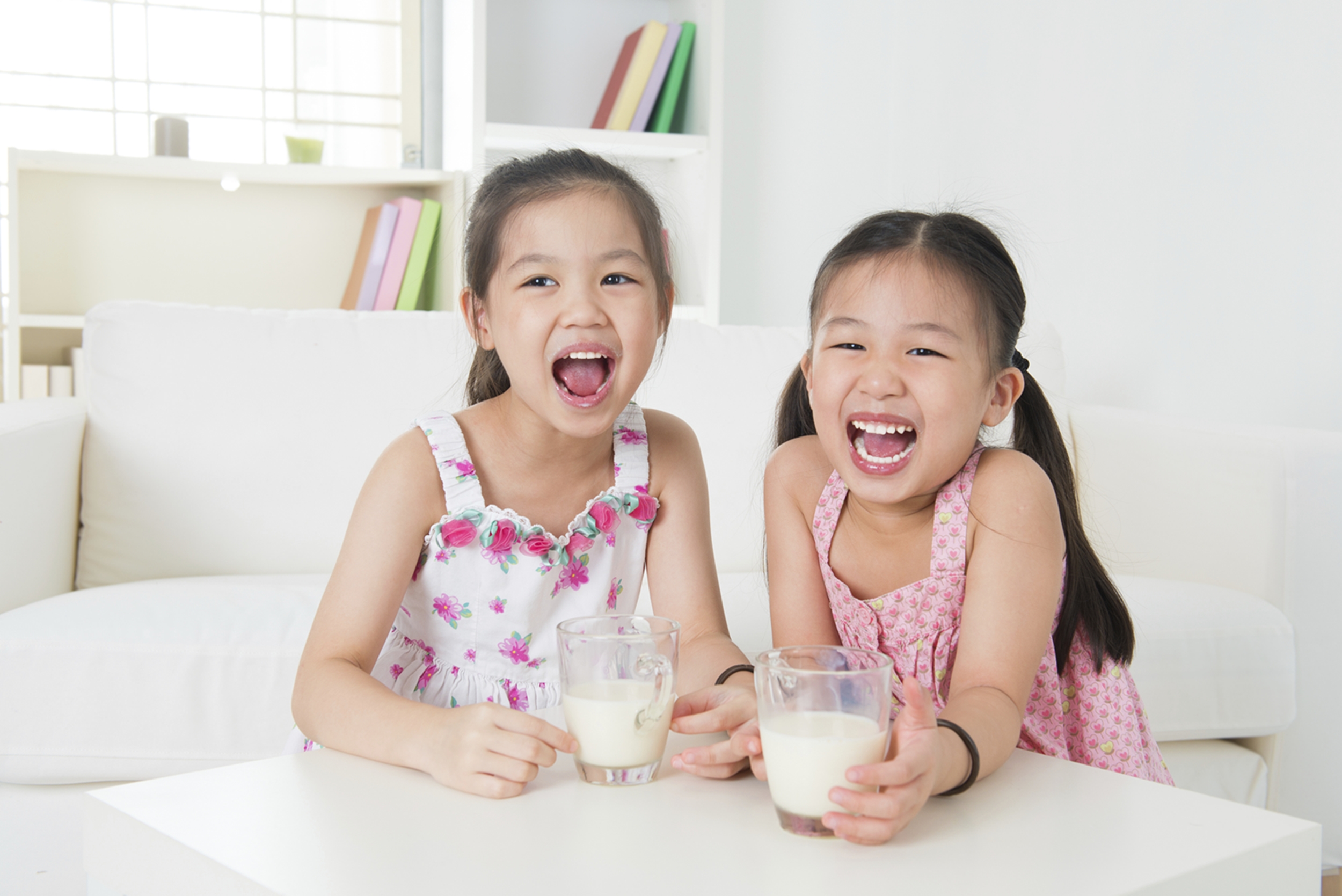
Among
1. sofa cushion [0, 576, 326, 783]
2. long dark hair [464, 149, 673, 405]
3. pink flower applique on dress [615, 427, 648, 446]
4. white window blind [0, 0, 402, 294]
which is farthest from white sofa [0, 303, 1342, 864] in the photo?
white window blind [0, 0, 402, 294]

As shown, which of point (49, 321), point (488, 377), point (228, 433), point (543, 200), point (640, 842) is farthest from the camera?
point (49, 321)

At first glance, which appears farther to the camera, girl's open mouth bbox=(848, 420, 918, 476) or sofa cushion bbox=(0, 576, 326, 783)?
sofa cushion bbox=(0, 576, 326, 783)

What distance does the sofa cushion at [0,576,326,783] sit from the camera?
4.18ft

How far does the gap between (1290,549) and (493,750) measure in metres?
1.30

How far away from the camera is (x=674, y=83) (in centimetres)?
289

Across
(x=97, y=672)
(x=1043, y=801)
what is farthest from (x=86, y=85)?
(x=1043, y=801)

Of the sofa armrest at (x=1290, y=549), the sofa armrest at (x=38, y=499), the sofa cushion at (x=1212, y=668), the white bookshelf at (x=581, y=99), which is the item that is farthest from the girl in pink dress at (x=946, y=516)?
the white bookshelf at (x=581, y=99)

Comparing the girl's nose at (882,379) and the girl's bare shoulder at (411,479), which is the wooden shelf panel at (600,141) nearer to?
the girl's bare shoulder at (411,479)

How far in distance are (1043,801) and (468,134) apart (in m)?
2.40

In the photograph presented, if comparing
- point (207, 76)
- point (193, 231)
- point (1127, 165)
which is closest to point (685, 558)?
point (1127, 165)

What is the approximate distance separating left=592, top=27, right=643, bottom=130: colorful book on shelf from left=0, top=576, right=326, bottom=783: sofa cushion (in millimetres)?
1934

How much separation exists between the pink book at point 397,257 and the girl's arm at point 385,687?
71.7 inches

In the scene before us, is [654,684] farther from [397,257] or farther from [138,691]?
[397,257]

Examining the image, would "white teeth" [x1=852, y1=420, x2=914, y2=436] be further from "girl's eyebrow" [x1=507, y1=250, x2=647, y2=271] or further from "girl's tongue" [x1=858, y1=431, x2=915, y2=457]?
"girl's eyebrow" [x1=507, y1=250, x2=647, y2=271]
